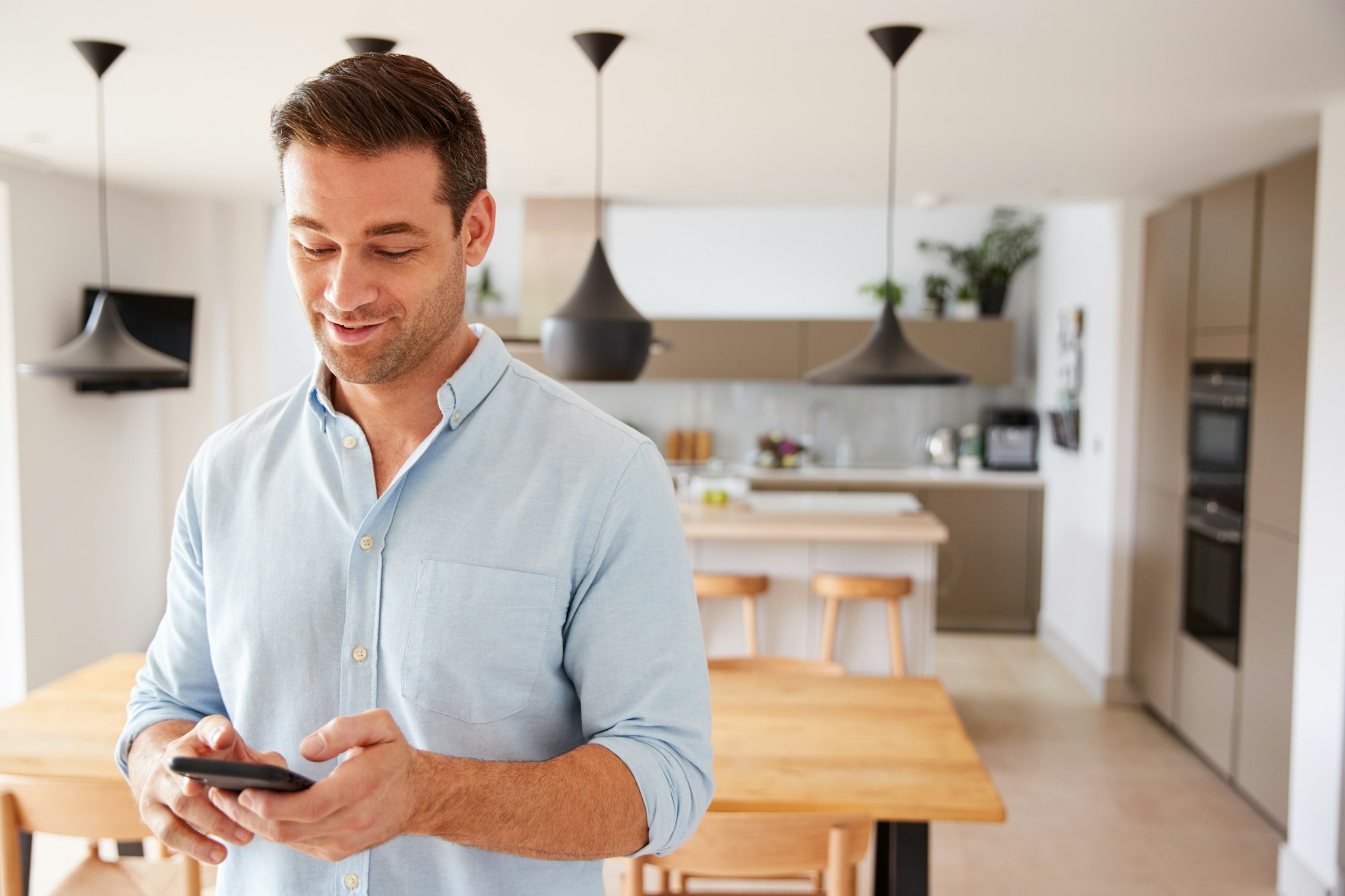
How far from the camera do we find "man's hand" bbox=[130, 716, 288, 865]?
0.91m

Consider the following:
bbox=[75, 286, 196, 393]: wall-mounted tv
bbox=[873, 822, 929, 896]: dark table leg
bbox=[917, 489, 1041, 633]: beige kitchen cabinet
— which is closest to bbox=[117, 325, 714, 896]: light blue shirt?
bbox=[873, 822, 929, 896]: dark table leg

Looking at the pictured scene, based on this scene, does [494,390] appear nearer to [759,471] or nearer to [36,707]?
[36,707]

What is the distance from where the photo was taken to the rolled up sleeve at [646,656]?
97 centimetres

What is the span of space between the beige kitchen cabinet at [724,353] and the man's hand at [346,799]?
582cm

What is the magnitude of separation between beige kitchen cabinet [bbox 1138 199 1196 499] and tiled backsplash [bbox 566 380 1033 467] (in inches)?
78.7

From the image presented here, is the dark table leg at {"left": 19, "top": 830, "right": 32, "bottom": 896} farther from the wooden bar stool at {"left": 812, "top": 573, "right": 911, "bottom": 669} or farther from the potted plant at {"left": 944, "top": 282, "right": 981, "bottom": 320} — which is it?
the potted plant at {"left": 944, "top": 282, "right": 981, "bottom": 320}

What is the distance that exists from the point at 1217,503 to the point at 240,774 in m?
4.05

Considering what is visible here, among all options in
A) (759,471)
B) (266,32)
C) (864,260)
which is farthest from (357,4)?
(864,260)

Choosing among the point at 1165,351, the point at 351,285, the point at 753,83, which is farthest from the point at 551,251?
the point at 351,285

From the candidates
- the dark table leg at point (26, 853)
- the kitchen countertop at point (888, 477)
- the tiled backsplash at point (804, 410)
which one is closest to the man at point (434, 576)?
the dark table leg at point (26, 853)

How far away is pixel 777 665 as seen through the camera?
298cm

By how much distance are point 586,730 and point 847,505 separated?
4.01 m

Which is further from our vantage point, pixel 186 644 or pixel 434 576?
pixel 186 644

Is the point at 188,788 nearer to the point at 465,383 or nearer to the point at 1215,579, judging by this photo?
the point at 465,383
